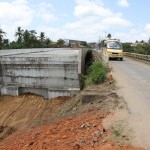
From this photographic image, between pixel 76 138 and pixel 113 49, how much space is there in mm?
30081

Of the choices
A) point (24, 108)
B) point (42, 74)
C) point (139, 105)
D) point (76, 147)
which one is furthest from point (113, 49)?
point (76, 147)

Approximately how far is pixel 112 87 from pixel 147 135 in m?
7.34

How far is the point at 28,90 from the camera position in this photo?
25.0 metres

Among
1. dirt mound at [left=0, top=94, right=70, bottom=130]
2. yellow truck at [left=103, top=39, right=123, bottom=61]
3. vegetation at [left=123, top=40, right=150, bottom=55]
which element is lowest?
dirt mound at [left=0, top=94, right=70, bottom=130]

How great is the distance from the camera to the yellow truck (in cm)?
3784

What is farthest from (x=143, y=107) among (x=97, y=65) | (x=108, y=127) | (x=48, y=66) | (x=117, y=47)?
(x=117, y=47)

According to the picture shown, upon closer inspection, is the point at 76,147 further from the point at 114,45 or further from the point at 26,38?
the point at 26,38

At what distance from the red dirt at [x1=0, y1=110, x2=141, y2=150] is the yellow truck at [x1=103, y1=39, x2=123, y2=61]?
88.6 feet

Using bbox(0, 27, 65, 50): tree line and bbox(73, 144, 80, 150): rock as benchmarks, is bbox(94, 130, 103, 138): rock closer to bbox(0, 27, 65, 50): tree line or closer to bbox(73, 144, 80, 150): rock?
bbox(73, 144, 80, 150): rock

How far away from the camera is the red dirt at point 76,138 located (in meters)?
8.00

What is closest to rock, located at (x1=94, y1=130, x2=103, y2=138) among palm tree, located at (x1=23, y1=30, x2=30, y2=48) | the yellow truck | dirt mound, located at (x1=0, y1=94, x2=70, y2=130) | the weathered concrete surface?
dirt mound, located at (x1=0, y1=94, x2=70, y2=130)

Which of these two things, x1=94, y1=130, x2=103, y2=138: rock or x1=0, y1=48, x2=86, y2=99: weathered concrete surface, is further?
x1=0, y1=48, x2=86, y2=99: weathered concrete surface

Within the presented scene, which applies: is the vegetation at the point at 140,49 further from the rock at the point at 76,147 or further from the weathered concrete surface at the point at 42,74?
the rock at the point at 76,147

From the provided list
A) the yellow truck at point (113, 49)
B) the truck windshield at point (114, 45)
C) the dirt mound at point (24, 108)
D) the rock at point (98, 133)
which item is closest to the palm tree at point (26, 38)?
the yellow truck at point (113, 49)
